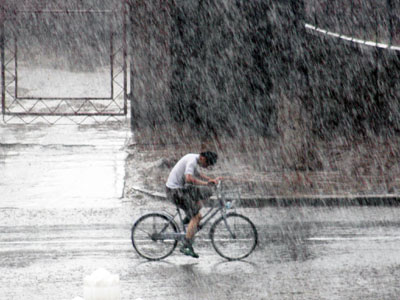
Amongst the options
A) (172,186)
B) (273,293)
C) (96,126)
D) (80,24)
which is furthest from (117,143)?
(80,24)

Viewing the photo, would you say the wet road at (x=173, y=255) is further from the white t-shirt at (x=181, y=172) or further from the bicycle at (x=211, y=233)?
the white t-shirt at (x=181, y=172)

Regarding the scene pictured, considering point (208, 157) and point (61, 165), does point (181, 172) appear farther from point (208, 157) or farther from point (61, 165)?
point (61, 165)

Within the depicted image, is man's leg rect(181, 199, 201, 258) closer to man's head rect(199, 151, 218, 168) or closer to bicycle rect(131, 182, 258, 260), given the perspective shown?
bicycle rect(131, 182, 258, 260)

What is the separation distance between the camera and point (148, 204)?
1531 cm

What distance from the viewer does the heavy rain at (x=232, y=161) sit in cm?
1032

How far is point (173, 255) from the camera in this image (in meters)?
11.5

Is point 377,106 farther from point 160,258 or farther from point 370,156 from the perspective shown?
point 160,258

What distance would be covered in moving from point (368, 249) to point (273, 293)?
2.65 m

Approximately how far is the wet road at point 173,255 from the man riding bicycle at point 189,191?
0.36 m

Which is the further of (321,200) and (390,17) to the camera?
(390,17)

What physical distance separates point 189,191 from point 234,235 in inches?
34.3

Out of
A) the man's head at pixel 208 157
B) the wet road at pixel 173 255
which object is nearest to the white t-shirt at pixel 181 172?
the man's head at pixel 208 157

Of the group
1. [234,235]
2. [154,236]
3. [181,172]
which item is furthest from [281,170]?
[154,236]

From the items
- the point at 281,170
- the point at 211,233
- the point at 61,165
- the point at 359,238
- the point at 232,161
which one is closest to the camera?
the point at 211,233
